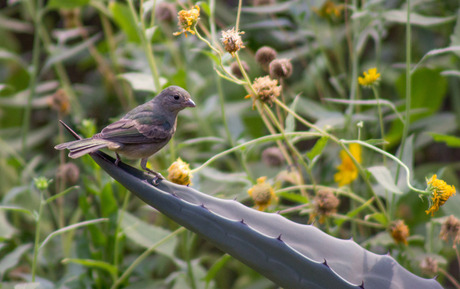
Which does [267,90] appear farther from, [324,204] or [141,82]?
[141,82]

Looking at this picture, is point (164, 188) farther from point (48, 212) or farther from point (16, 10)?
point (16, 10)

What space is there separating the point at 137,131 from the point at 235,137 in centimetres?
46

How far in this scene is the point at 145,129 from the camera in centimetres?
86

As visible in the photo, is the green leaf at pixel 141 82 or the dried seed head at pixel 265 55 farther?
the green leaf at pixel 141 82

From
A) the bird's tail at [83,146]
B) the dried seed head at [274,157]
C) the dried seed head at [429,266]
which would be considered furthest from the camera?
the dried seed head at [274,157]

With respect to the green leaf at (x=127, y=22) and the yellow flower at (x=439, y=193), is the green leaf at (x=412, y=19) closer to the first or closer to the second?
the yellow flower at (x=439, y=193)

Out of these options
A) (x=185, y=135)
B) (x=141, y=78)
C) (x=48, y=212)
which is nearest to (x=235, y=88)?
(x=185, y=135)

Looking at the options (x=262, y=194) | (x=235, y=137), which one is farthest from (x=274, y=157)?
(x=262, y=194)

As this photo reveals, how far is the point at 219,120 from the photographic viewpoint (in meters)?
1.47

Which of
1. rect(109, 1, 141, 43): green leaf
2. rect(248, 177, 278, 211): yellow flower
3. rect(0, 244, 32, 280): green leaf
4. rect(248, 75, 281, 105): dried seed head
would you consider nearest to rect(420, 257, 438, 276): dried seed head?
rect(248, 177, 278, 211): yellow flower

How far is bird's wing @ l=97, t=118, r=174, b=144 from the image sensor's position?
0.84 metres

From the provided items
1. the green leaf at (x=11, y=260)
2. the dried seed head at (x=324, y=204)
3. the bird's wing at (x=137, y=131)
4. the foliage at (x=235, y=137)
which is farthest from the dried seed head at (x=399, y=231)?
the green leaf at (x=11, y=260)

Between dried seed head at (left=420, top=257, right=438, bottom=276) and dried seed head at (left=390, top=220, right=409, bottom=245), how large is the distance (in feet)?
0.16

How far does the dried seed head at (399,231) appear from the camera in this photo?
948mm
